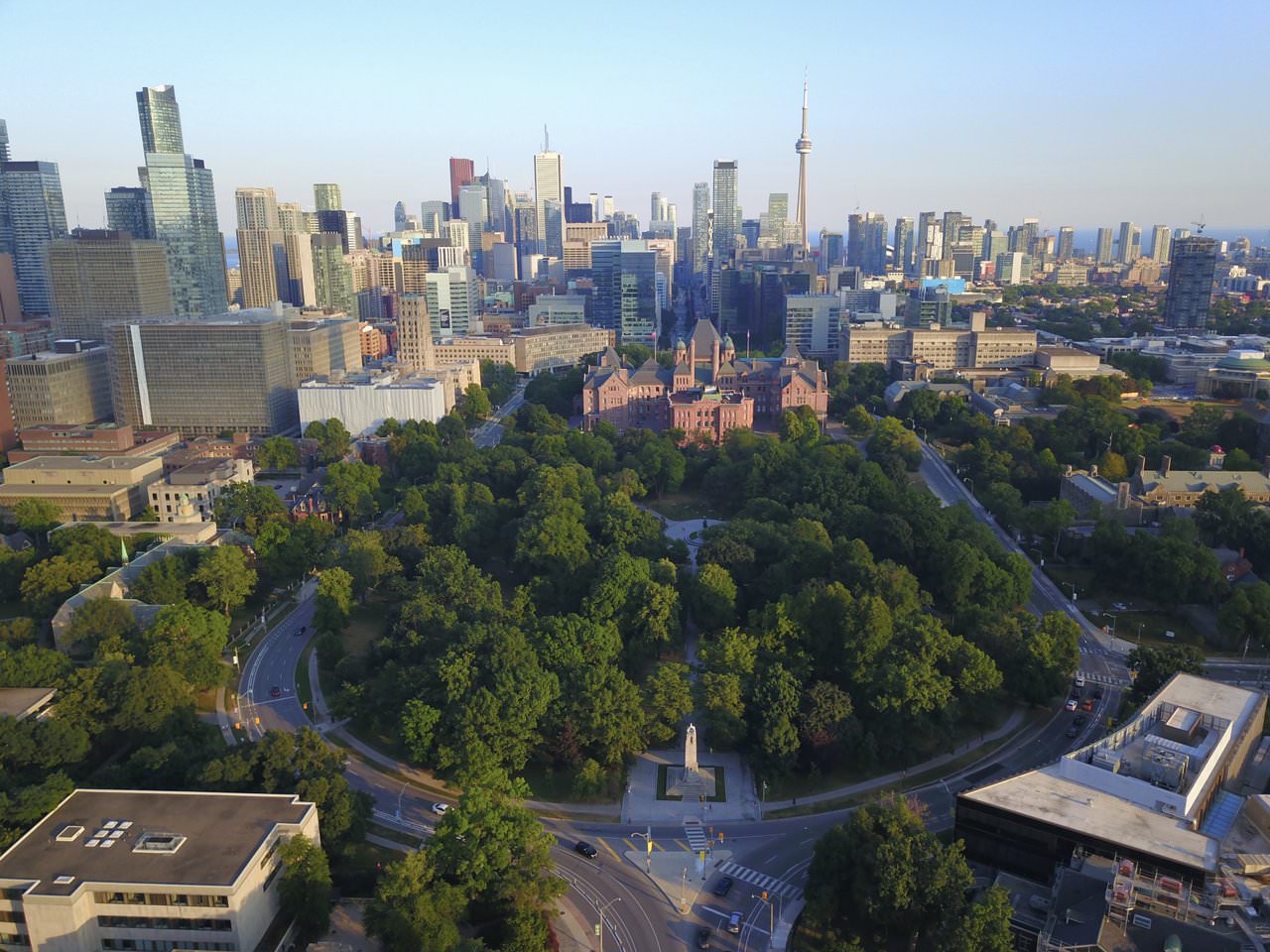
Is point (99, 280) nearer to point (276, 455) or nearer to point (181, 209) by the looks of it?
point (181, 209)

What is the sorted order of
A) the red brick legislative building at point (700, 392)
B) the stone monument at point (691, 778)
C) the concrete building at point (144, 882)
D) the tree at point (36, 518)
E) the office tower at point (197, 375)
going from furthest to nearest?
the office tower at point (197, 375), the red brick legislative building at point (700, 392), the tree at point (36, 518), the stone monument at point (691, 778), the concrete building at point (144, 882)

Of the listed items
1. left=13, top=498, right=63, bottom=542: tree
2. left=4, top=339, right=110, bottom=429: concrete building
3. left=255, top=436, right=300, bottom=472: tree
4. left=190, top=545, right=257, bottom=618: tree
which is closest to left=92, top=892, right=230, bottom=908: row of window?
left=190, top=545, right=257, bottom=618: tree

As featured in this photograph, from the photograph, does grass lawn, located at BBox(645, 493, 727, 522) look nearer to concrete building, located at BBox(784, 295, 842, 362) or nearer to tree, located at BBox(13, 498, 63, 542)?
tree, located at BBox(13, 498, 63, 542)

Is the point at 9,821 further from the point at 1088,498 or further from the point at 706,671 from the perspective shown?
the point at 1088,498

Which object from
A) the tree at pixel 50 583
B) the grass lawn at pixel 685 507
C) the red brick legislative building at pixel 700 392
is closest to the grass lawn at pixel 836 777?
the grass lawn at pixel 685 507

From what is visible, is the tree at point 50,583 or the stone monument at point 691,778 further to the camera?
the tree at point 50,583

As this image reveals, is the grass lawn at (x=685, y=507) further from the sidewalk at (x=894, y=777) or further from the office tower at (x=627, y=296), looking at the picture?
the office tower at (x=627, y=296)
